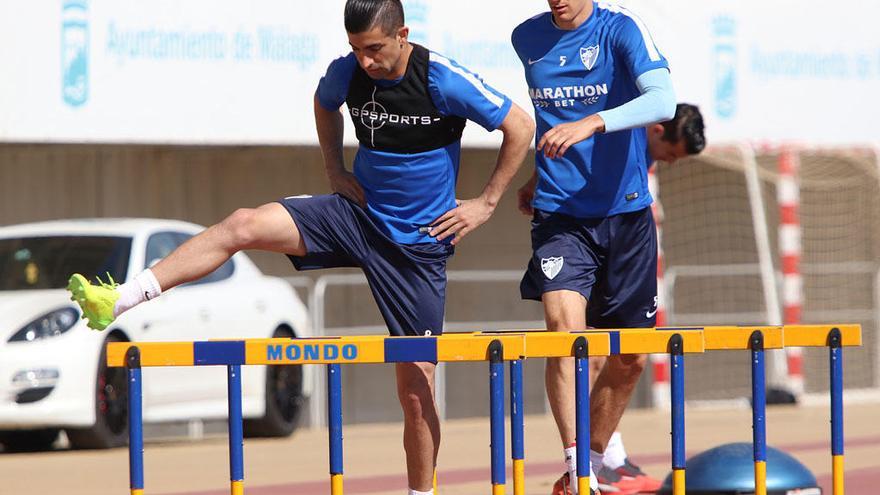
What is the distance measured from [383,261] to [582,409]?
990mm

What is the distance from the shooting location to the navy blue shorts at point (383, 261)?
6.78 metres

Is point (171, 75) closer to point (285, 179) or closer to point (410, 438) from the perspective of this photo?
point (285, 179)

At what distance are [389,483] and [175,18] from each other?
18.7 ft

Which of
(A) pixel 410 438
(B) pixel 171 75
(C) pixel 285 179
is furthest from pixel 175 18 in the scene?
(A) pixel 410 438

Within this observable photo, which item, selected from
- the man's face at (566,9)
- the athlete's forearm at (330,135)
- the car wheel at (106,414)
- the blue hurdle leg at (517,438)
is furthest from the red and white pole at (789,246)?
the blue hurdle leg at (517,438)

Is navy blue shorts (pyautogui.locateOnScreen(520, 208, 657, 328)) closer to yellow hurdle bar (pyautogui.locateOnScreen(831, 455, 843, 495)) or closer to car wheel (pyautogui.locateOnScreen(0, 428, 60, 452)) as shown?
yellow hurdle bar (pyautogui.locateOnScreen(831, 455, 843, 495))

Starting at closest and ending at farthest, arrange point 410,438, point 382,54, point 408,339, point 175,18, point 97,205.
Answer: point 408,339, point 382,54, point 410,438, point 175,18, point 97,205

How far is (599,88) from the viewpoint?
25.0ft

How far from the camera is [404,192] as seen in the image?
684 cm

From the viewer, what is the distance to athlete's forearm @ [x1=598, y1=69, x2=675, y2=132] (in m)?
7.12

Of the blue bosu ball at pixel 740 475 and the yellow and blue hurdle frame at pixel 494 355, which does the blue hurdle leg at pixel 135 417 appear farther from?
the blue bosu ball at pixel 740 475

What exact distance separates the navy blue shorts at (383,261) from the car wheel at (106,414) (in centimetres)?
655

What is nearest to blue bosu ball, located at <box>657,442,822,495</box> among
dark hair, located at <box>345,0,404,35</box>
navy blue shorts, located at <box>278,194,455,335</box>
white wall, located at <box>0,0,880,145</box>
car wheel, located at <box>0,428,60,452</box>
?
navy blue shorts, located at <box>278,194,455,335</box>

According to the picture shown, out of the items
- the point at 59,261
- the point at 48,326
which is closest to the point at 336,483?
the point at 48,326
